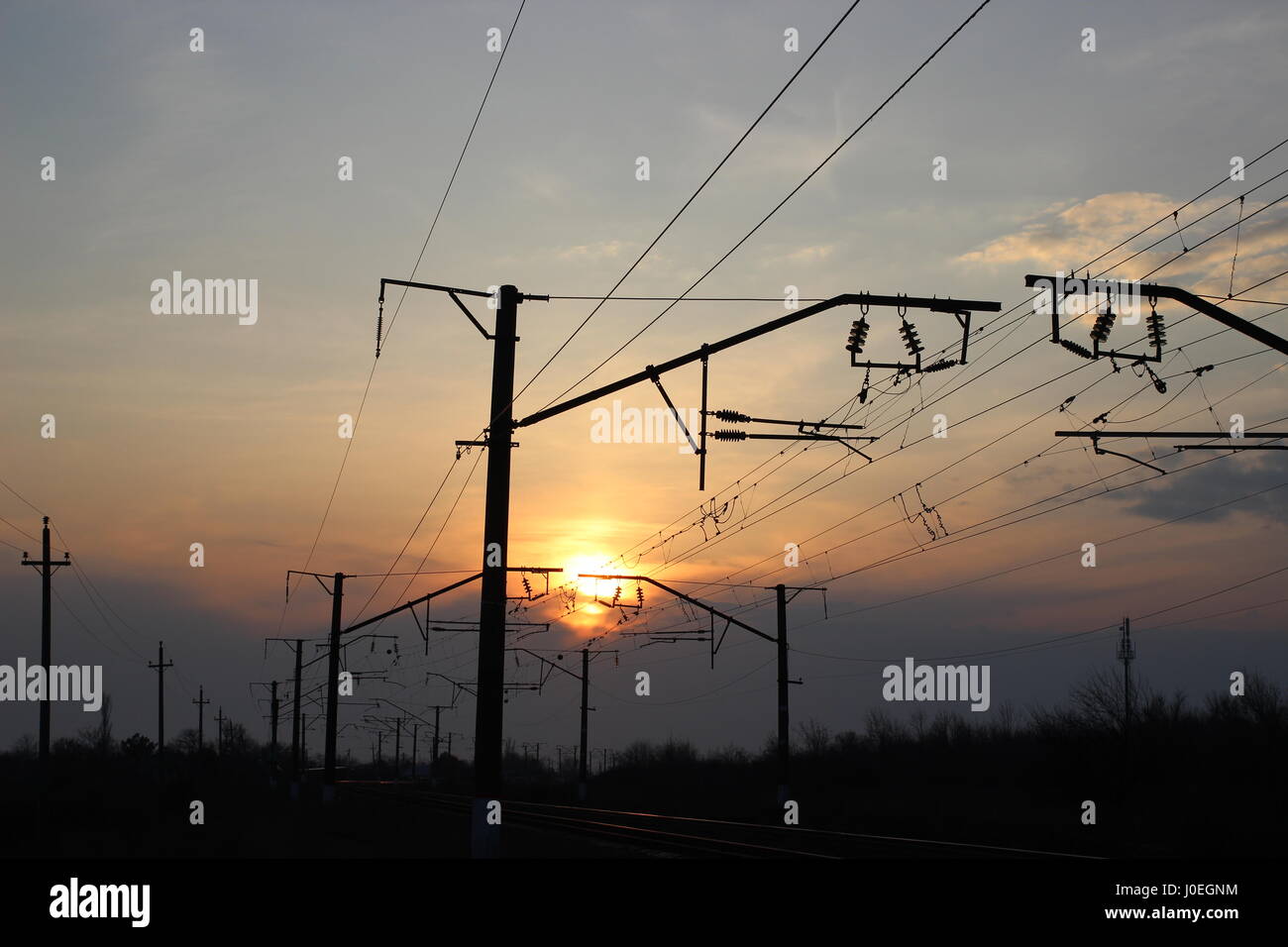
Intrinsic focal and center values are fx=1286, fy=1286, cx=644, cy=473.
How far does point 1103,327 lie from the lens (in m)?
16.1

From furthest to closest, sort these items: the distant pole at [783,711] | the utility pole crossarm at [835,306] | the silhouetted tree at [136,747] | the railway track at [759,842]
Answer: the silhouetted tree at [136,747] → the distant pole at [783,711] → the railway track at [759,842] → the utility pole crossarm at [835,306]

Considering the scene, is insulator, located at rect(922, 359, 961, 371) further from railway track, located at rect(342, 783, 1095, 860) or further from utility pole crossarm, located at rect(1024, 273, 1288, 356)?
railway track, located at rect(342, 783, 1095, 860)

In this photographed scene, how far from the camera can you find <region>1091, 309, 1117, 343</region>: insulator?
1612 cm

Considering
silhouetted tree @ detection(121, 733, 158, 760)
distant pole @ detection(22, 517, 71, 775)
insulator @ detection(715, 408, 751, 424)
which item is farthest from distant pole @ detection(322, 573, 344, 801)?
silhouetted tree @ detection(121, 733, 158, 760)

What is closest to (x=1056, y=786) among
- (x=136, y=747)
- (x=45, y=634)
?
(x=45, y=634)

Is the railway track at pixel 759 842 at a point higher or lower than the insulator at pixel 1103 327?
lower

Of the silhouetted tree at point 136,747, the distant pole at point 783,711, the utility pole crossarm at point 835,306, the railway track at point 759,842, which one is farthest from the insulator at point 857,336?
the silhouetted tree at point 136,747

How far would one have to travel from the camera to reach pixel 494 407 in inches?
850

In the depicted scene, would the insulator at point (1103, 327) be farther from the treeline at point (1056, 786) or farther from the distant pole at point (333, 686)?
the distant pole at point (333, 686)

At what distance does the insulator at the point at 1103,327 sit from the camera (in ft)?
52.9

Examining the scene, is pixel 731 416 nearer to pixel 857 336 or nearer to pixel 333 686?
pixel 857 336

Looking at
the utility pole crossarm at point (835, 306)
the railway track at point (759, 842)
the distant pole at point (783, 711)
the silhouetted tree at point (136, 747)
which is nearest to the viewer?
the utility pole crossarm at point (835, 306)
